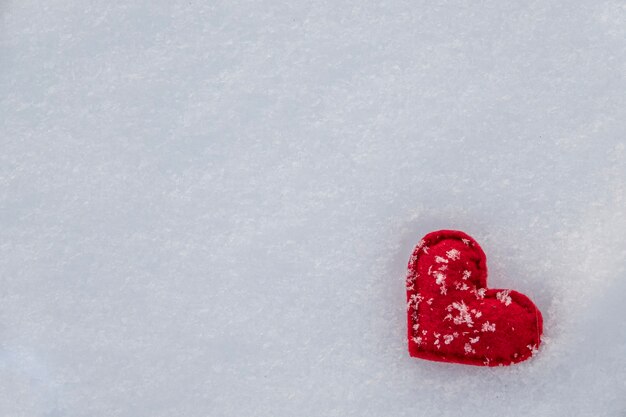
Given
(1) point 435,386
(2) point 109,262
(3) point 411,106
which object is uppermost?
(3) point 411,106

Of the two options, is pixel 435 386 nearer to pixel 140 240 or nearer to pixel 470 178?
pixel 470 178

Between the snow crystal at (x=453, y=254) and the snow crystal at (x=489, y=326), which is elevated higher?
the snow crystal at (x=453, y=254)

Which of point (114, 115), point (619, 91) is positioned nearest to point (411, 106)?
point (619, 91)

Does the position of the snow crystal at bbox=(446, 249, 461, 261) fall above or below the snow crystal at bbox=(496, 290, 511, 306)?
above

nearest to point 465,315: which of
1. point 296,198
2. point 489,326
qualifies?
point 489,326

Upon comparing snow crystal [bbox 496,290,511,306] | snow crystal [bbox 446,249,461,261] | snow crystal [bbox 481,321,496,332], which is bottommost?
snow crystal [bbox 481,321,496,332]
